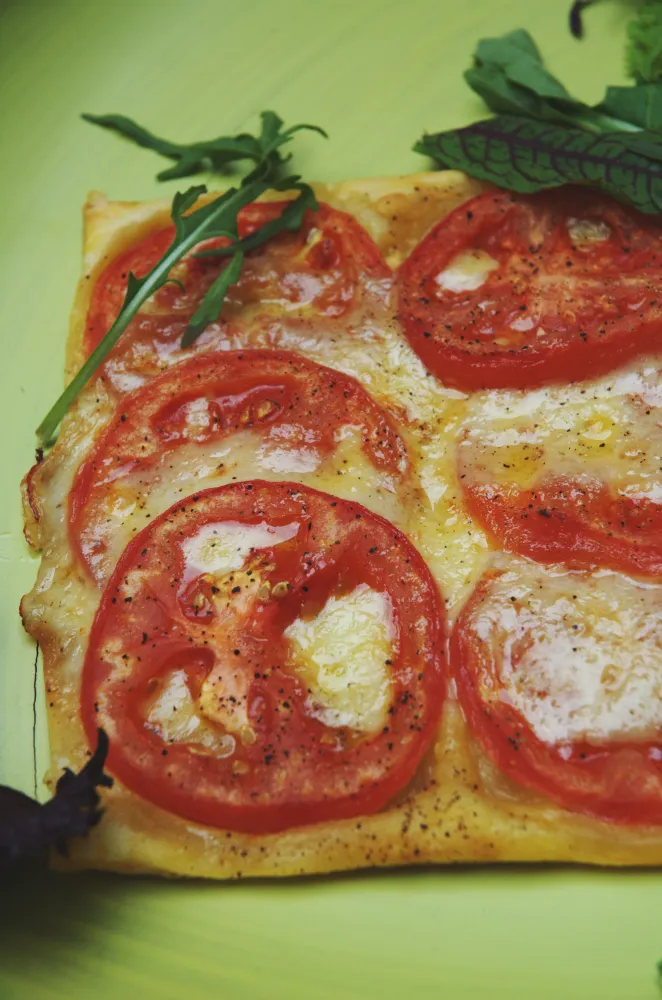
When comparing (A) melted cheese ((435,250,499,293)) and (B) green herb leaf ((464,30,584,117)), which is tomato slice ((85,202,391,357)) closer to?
(A) melted cheese ((435,250,499,293))

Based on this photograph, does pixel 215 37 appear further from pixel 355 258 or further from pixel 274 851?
pixel 274 851

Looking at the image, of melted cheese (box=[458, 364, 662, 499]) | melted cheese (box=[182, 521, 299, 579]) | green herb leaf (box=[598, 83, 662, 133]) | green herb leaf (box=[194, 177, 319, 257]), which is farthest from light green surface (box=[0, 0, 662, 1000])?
melted cheese (box=[458, 364, 662, 499])

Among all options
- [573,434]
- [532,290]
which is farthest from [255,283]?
[573,434]

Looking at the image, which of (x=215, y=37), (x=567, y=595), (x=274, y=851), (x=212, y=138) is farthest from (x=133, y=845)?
(x=215, y=37)

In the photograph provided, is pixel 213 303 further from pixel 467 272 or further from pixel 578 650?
pixel 578 650

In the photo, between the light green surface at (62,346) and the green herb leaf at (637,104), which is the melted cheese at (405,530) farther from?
the green herb leaf at (637,104)
